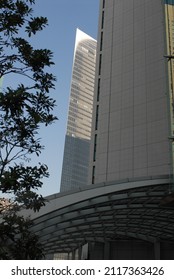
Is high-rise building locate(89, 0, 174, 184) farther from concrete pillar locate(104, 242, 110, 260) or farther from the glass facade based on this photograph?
concrete pillar locate(104, 242, 110, 260)

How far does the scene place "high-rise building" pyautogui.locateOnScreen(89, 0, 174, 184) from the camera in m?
51.0

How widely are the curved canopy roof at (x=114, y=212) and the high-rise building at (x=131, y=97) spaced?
7.91m

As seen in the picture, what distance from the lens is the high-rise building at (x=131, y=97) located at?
51.0m

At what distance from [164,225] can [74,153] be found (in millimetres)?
155564

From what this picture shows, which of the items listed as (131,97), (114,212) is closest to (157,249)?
(114,212)

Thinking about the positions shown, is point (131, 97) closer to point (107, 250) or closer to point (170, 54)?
point (170, 54)

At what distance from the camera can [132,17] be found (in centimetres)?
6266

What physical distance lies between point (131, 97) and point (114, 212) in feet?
79.1

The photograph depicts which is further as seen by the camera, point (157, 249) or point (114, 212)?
point (157, 249)

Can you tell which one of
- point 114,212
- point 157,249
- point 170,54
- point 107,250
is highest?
point 170,54

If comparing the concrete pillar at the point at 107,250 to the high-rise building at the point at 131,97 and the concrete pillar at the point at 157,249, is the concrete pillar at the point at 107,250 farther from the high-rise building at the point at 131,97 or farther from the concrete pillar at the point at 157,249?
the high-rise building at the point at 131,97

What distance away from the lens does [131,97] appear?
186ft

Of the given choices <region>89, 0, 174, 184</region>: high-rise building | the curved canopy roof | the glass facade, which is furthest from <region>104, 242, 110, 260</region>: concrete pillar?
the glass facade

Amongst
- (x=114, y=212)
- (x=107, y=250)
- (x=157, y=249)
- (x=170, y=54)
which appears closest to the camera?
(x=114, y=212)
